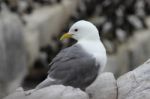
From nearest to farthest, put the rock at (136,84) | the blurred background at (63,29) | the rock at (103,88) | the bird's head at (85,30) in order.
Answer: the rock at (136,84) < the rock at (103,88) < the bird's head at (85,30) < the blurred background at (63,29)

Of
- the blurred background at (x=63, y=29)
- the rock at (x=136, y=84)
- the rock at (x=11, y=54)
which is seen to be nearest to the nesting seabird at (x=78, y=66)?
the rock at (x=136, y=84)

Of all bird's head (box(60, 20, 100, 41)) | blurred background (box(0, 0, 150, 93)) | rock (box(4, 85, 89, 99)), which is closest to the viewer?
rock (box(4, 85, 89, 99))

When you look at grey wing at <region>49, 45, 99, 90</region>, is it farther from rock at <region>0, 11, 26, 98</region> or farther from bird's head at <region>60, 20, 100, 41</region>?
rock at <region>0, 11, 26, 98</region>

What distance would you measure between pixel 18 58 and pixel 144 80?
4.74 meters

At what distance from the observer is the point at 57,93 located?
437cm

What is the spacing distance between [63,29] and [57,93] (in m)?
6.65

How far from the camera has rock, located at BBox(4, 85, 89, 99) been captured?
4355 mm

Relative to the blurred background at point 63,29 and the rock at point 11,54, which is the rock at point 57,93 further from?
the blurred background at point 63,29

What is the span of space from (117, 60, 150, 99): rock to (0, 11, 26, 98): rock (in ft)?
12.6

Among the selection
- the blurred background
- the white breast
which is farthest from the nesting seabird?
the blurred background

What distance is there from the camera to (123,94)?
15.1ft

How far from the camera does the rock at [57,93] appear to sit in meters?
4.36

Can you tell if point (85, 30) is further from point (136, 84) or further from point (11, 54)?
point (11, 54)

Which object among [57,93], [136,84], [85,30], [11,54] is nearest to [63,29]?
[11,54]
